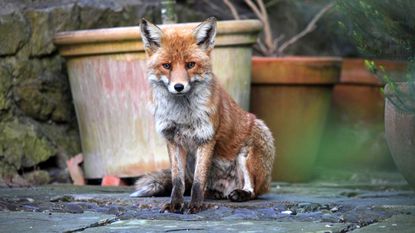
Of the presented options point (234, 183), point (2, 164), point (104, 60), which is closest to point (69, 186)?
point (2, 164)

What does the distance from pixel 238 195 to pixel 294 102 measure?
245cm

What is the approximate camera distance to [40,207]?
4.71 metres

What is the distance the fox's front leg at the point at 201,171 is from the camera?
4.70 meters

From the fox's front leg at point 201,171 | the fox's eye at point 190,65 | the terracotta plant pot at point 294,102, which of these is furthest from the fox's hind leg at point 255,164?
the terracotta plant pot at point 294,102

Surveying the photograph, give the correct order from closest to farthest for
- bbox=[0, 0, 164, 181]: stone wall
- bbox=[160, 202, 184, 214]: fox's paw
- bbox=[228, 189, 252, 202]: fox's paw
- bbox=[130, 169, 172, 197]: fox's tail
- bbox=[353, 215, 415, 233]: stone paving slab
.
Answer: bbox=[353, 215, 415, 233]: stone paving slab
bbox=[160, 202, 184, 214]: fox's paw
bbox=[228, 189, 252, 202]: fox's paw
bbox=[130, 169, 172, 197]: fox's tail
bbox=[0, 0, 164, 181]: stone wall

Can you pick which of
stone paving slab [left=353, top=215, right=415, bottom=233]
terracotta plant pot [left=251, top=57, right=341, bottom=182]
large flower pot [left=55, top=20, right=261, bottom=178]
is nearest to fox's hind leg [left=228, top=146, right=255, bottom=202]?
stone paving slab [left=353, top=215, right=415, bottom=233]

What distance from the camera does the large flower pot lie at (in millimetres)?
6320

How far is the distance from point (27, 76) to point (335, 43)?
368cm

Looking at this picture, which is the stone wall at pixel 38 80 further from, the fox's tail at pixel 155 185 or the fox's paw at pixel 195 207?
the fox's paw at pixel 195 207

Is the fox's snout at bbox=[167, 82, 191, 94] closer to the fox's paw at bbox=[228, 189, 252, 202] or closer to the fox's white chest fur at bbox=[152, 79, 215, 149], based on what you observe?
the fox's white chest fur at bbox=[152, 79, 215, 149]

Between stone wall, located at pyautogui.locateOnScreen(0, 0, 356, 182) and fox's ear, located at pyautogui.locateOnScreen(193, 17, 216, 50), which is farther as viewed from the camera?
stone wall, located at pyautogui.locateOnScreen(0, 0, 356, 182)

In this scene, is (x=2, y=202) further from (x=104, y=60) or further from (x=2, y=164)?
(x=104, y=60)

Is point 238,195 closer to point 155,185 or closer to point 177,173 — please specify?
point 177,173

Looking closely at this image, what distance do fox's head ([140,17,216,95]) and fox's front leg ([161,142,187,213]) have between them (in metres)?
0.40
